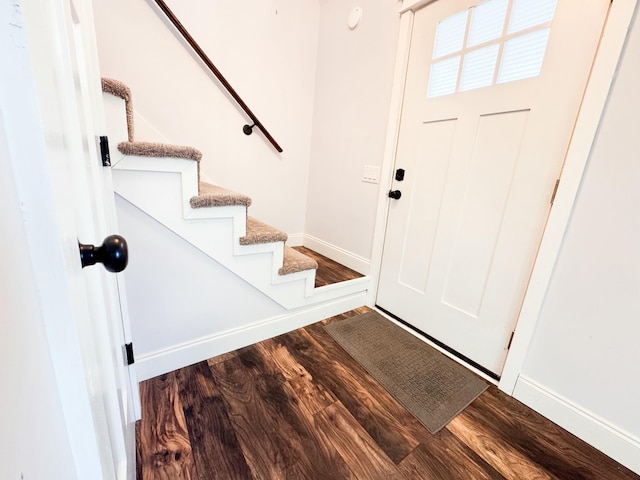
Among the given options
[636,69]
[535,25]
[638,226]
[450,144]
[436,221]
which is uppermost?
[535,25]

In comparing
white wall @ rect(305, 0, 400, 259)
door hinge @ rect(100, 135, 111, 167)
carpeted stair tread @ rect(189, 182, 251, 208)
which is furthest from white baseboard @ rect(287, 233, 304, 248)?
door hinge @ rect(100, 135, 111, 167)

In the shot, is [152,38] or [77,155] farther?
[152,38]

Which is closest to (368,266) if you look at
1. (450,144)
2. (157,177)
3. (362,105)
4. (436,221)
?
(436,221)

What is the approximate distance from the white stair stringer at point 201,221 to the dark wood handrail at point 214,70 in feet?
3.45

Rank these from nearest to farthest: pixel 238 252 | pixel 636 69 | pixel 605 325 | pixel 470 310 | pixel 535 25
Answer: pixel 636 69 < pixel 605 325 < pixel 535 25 < pixel 238 252 < pixel 470 310

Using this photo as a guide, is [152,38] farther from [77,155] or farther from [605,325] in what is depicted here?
[605,325]

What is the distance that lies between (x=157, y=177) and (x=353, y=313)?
152cm

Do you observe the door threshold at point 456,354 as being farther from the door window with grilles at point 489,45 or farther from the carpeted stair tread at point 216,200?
the door window with grilles at point 489,45

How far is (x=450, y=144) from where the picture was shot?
4.94 feet

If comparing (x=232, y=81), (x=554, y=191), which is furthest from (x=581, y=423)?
(x=232, y=81)

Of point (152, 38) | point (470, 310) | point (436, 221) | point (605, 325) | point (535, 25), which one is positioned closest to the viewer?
point (605, 325)

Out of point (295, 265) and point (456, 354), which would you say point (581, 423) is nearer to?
point (456, 354)

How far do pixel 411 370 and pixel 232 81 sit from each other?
241cm

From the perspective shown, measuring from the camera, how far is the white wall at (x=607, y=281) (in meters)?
0.98
